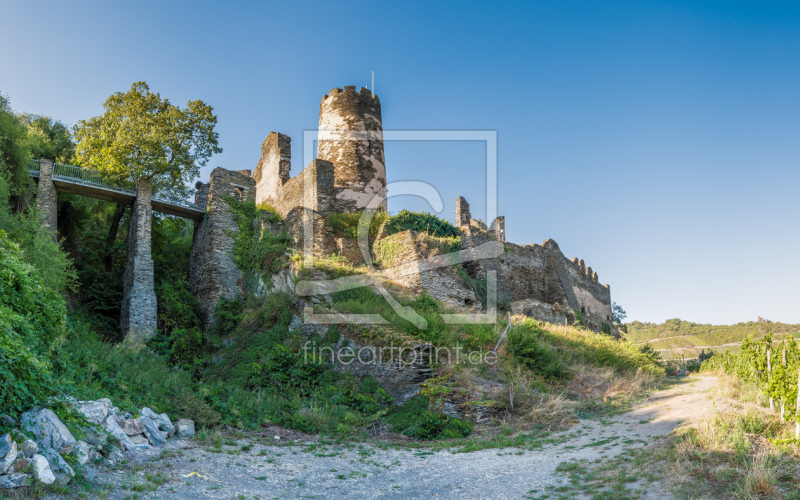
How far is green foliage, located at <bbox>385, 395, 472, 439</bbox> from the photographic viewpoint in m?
11.2

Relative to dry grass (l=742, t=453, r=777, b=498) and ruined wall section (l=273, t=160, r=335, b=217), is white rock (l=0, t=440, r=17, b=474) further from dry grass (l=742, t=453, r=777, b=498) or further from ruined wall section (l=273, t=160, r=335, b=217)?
ruined wall section (l=273, t=160, r=335, b=217)

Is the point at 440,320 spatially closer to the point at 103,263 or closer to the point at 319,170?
the point at 319,170

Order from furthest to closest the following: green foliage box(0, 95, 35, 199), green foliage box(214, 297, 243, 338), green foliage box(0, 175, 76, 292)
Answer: green foliage box(214, 297, 243, 338) → green foliage box(0, 95, 35, 199) → green foliage box(0, 175, 76, 292)

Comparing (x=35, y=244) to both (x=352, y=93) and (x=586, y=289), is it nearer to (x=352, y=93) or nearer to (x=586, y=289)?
(x=352, y=93)

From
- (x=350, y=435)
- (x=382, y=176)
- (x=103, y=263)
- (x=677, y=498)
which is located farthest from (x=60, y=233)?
(x=677, y=498)

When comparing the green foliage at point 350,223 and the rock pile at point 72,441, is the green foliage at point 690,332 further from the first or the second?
the rock pile at point 72,441

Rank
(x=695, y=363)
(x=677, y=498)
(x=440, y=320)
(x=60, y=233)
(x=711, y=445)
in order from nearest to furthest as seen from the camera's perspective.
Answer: (x=677, y=498) → (x=711, y=445) → (x=440, y=320) → (x=60, y=233) → (x=695, y=363)

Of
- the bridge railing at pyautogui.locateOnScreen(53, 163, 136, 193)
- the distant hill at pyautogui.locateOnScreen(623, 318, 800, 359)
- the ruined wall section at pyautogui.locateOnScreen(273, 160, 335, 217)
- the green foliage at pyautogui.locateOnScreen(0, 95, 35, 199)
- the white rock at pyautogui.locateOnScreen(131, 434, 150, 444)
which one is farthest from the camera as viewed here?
the distant hill at pyautogui.locateOnScreen(623, 318, 800, 359)

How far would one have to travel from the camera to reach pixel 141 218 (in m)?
19.1

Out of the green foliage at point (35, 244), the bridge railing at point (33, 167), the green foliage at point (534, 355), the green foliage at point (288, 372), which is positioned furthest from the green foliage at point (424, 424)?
the bridge railing at point (33, 167)

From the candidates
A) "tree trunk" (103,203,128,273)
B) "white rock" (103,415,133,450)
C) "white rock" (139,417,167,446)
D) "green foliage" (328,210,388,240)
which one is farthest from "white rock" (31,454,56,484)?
"tree trunk" (103,203,128,273)

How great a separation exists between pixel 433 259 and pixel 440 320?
412cm

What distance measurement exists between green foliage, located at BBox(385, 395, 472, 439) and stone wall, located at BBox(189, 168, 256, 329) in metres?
9.16

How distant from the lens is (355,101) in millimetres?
23859
